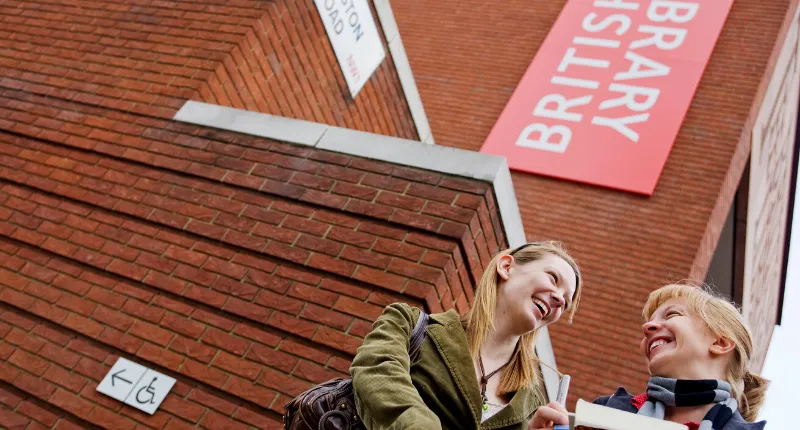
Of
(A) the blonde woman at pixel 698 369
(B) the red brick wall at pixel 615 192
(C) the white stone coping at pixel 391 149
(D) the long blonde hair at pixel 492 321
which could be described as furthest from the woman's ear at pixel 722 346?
(B) the red brick wall at pixel 615 192

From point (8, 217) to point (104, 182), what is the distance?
2.24ft

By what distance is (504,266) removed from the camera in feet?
7.73

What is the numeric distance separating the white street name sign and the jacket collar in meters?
4.41

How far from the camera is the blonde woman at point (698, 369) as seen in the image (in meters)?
1.81

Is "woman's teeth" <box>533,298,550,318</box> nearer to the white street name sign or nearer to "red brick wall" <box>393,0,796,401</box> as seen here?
the white street name sign

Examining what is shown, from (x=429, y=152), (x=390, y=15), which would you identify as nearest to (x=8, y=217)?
(x=429, y=152)

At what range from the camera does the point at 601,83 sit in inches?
422

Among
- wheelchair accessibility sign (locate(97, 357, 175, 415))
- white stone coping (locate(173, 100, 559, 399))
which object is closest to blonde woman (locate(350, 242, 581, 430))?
white stone coping (locate(173, 100, 559, 399))

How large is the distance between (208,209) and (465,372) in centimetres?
285

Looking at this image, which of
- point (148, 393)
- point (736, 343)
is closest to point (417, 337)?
point (736, 343)

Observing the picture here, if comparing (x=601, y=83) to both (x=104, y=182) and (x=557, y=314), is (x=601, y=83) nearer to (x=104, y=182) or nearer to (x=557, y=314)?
(x=104, y=182)

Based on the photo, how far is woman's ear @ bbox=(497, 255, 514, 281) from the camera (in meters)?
2.32

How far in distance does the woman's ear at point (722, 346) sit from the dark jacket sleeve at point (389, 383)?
751 millimetres

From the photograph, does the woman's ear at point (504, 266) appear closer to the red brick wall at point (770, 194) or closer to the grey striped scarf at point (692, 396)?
the grey striped scarf at point (692, 396)
